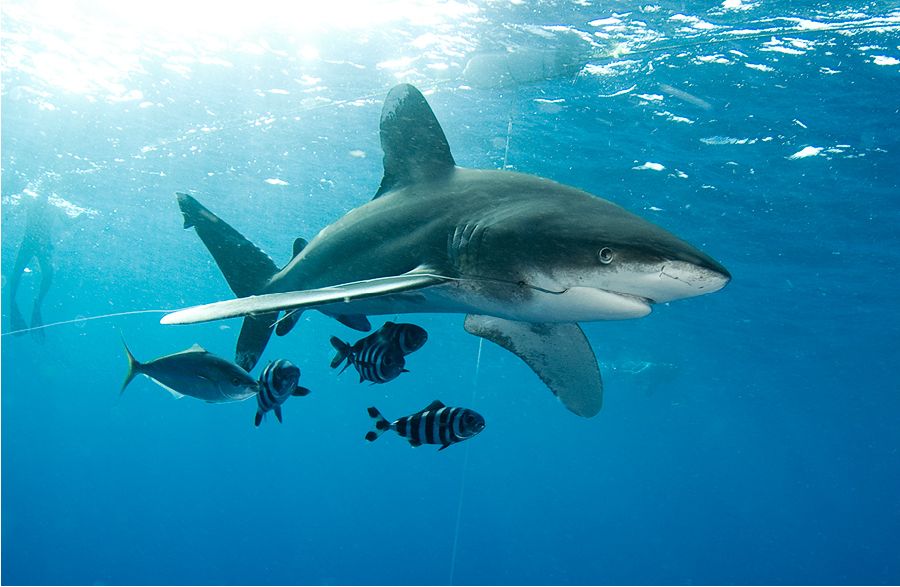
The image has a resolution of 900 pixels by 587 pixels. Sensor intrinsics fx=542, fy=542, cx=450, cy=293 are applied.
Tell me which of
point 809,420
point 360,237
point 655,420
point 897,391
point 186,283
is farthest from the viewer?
point 655,420

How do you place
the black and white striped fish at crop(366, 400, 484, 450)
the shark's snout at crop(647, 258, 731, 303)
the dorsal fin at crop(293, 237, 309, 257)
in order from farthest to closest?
1. the dorsal fin at crop(293, 237, 309, 257)
2. the black and white striped fish at crop(366, 400, 484, 450)
3. the shark's snout at crop(647, 258, 731, 303)

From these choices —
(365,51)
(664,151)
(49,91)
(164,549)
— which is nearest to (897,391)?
(664,151)

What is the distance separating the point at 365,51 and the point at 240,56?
10.2 feet

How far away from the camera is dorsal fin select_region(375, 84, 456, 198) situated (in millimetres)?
4473

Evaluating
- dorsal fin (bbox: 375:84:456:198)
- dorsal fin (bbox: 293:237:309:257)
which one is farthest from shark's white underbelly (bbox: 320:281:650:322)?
dorsal fin (bbox: 293:237:309:257)

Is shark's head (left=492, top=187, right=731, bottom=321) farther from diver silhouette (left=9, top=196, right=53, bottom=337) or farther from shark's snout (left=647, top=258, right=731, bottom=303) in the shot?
diver silhouette (left=9, top=196, right=53, bottom=337)

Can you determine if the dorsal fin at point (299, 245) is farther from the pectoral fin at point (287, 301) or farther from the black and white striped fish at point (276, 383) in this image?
the pectoral fin at point (287, 301)

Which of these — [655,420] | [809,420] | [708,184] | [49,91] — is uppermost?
[49,91]

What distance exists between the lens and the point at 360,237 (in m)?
4.45

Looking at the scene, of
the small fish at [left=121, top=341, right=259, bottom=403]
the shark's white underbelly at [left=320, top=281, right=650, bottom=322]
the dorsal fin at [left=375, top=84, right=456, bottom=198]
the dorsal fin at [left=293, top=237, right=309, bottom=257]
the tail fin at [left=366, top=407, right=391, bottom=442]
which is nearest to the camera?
the shark's white underbelly at [left=320, top=281, right=650, bottom=322]

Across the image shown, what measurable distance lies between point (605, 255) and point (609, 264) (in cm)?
5

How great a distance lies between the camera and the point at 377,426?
4.34m

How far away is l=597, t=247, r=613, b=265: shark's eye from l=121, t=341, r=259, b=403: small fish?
3177 millimetres

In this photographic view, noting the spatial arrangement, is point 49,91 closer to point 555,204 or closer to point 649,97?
point 649,97
